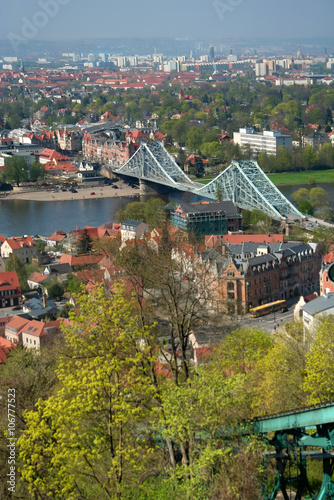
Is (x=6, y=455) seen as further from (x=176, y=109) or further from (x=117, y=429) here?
(x=176, y=109)

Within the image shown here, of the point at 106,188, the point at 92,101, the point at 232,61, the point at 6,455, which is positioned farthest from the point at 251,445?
the point at 232,61

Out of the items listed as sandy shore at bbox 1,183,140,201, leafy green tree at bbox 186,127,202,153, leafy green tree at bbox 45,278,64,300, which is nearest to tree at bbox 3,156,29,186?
sandy shore at bbox 1,183,140,201

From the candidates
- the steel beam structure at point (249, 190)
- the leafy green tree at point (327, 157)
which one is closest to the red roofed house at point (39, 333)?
the steel beam structure at point (249, 190)

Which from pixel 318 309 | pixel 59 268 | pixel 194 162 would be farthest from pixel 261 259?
pixel 194 162

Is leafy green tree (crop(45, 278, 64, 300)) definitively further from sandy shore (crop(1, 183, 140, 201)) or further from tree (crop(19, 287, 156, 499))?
sandy shore (crop(1, 183, 140, 201))

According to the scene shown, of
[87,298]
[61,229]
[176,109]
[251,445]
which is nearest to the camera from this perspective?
[251,445]

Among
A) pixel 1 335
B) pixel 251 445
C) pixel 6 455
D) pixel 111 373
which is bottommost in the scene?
pixel 1 335
